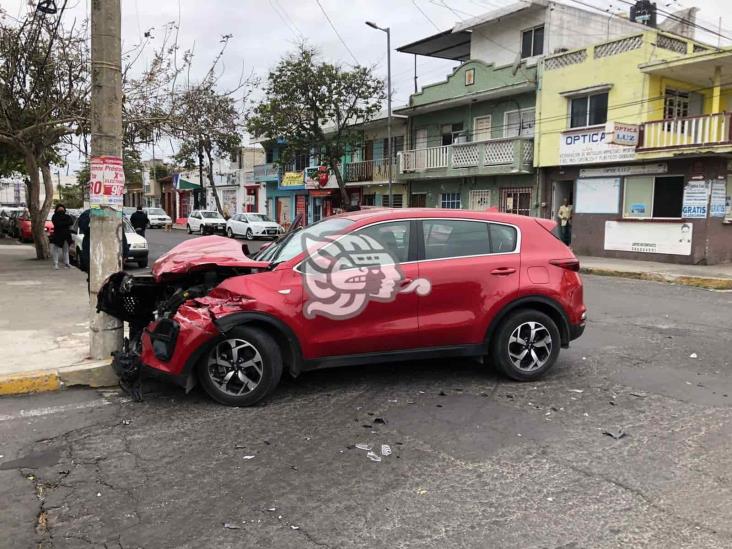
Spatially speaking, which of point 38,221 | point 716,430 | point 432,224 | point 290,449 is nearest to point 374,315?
point 432,224

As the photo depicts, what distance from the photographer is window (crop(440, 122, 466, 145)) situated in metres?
26.0

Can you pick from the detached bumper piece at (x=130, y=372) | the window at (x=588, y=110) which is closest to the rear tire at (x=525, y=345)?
the detached bumper piece at (x=130, y=372)

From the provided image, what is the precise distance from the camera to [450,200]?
26797mm

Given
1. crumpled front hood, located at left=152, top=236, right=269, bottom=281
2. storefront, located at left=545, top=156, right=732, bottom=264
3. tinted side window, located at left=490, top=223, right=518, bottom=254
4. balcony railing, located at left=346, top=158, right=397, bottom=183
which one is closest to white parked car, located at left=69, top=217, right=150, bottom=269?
crumpled front hood, located at left=152, top=236, right=269, bottom=281

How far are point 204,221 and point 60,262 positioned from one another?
19896mm

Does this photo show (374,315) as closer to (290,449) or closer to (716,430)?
(290,449)

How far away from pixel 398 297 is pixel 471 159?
66.4 feet

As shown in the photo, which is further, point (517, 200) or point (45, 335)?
point (517, 200)

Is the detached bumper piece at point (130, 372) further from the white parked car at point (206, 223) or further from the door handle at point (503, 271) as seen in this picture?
the white parked car at point (206, 223)

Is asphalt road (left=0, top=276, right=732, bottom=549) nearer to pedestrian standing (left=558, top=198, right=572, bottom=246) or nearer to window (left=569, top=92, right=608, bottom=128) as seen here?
pedestrian standing (left=558, top=198, right=572, bottom=246)

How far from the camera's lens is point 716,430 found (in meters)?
4.34

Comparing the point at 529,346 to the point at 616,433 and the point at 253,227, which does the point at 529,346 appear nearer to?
the point at 616,433

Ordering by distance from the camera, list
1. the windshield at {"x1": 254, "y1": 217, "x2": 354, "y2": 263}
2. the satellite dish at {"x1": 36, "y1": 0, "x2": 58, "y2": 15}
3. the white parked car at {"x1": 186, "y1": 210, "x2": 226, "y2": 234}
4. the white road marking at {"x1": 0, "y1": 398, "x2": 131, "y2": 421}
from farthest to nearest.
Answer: the white parked car at {"x1": 186, "y1": 210, "x2": 226, "y2": 234}
the satellite dish at {"x1": 36, "y1": 0, "x2": 58, "y2": 15}
the windshield at {"x1": 254, "y1": 217, "x2": 354, "y2": 263}
the white road marking at {"x1": 0, "y1": 398, "x2": 131, "y2": 421}

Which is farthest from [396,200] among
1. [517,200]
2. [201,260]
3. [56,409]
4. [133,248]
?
[56,409]
